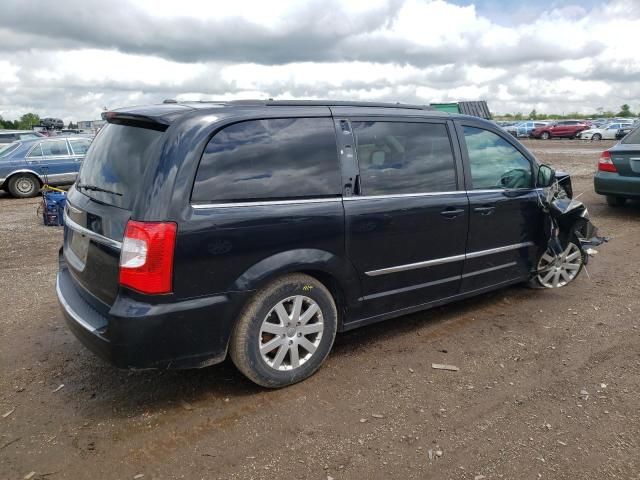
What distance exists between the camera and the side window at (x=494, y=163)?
424 centimetres

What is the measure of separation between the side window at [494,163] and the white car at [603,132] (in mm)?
43038

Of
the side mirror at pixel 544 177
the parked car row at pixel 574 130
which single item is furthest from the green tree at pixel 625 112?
the side mirror at pixel 544 177

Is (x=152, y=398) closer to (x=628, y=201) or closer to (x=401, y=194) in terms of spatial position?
(x=401, y=194)

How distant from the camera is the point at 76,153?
13289mm

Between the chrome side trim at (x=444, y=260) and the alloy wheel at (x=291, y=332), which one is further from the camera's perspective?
the chrome side trim at (x=444, y=260)

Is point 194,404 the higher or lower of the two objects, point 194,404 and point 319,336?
the lower

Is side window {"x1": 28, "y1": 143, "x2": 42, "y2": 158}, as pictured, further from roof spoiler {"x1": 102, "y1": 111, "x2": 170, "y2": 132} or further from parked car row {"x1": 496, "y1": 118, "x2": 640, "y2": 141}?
parked car row {"x1": 496, "y1": 118, "x2": 640, "y2": 141}

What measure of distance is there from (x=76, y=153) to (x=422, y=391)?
1255cm

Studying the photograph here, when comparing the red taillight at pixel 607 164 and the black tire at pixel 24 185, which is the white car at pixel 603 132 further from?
the black tire at pixel 24 185

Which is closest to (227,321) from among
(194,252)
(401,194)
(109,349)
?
(194,252)

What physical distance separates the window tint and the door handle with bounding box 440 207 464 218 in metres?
0.97

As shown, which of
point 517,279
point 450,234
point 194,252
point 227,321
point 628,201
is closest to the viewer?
point 194,252

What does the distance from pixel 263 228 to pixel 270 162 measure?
16.5 inches

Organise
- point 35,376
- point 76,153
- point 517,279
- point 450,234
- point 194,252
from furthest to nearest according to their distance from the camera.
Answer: point 76,153
point 517,279
point 450,234
point 35,376
point 194,252
